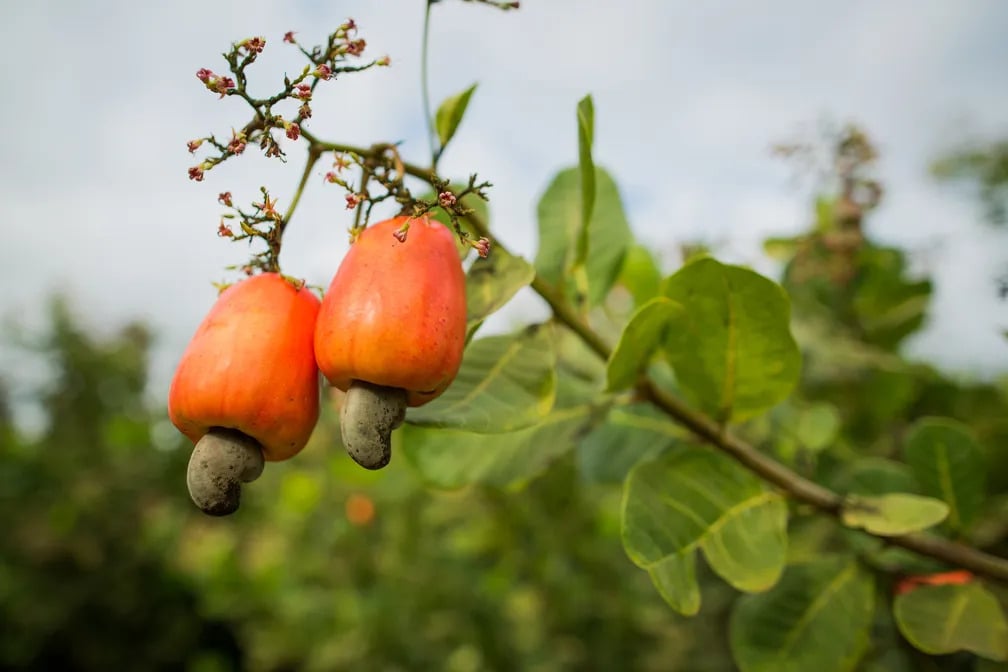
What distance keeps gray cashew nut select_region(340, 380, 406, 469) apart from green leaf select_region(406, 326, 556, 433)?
0.14m

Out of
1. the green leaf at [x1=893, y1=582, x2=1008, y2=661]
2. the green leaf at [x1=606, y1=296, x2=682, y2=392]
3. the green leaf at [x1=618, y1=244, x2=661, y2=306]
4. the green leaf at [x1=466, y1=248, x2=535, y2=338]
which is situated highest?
the green leaf at [x1=618, y1=244, x2=661, y2=306]

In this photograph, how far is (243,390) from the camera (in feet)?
2.61

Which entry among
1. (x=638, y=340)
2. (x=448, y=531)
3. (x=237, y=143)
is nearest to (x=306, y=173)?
(x=237, y=143)

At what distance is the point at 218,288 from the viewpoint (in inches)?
36.9

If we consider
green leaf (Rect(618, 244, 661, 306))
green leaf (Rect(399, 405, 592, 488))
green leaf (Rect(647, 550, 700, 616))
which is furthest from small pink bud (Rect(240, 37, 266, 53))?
green leaf (Rect(618, 244, 661, 306))

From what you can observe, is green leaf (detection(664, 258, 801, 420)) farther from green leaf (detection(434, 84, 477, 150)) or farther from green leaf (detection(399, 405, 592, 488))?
green leaf (detection(434, 84, 477, 150))

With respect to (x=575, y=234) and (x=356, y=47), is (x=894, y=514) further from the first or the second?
(x=356, y=47)

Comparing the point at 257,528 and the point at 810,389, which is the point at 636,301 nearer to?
the point at 810,389

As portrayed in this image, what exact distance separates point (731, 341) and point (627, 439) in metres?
0.33

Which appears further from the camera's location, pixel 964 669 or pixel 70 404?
pixel 70 404

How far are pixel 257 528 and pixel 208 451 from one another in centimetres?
524

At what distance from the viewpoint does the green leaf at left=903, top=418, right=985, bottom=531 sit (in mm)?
1277

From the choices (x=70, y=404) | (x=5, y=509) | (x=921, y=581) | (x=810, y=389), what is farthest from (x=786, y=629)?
(x=70, y=404)

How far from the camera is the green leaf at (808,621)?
1.14 metres
